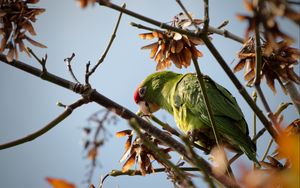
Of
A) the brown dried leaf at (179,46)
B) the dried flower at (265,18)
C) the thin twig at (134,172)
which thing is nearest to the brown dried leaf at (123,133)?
the thin twig at (134,172)

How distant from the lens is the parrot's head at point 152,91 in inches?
178

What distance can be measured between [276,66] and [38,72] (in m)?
1.30

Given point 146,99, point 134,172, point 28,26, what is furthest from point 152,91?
point 28,26

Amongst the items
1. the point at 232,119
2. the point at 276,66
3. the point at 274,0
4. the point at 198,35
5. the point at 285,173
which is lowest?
the point at 232,119

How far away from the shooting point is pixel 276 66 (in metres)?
1.97

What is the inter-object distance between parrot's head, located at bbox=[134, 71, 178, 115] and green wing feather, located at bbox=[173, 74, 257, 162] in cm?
56

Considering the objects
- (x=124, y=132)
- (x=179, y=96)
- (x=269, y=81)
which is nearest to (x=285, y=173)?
(x=269, y=81)

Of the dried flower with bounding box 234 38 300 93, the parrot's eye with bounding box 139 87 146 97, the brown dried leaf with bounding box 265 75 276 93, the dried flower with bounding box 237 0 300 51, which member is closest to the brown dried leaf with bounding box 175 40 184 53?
the dried flower with bounding box 234 38 300 93

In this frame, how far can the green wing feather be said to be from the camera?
336cm

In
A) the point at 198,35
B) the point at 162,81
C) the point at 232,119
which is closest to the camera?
the point at 198,35

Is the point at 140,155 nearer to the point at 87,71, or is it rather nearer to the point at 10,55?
the point at 87,71

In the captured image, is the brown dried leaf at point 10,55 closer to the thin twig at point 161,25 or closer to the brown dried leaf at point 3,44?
the brown dried leaf at point 3,44

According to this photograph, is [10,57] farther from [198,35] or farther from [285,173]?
[285,173]

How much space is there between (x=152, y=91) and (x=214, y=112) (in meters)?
1.21
